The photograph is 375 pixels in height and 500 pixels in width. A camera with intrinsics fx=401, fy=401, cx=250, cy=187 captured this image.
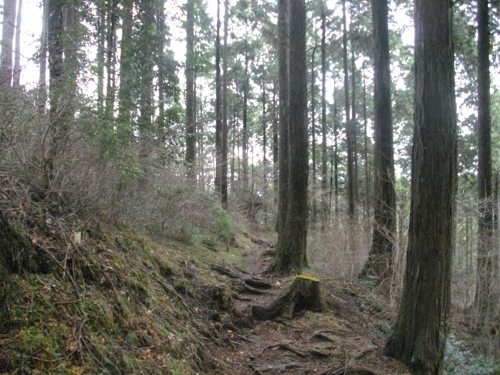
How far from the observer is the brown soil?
500cm

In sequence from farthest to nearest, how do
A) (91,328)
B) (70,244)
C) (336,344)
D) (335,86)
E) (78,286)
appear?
(335,86) < (336,344) < (70,244) < (78,286) < (91,328)

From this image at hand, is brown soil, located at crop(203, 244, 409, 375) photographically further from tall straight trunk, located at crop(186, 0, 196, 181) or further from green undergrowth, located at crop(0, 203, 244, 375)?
tall straight trunk, located at crop(186, 0, 196, 181)

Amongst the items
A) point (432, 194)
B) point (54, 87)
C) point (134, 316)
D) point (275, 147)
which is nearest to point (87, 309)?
point (134, 316)

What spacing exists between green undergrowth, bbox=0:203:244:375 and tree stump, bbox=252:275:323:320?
157 cm

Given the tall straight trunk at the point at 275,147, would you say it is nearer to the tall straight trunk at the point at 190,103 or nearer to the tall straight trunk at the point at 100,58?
the tall straight trunk at the point at 190,103

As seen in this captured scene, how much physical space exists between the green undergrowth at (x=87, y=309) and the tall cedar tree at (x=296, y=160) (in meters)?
4.24

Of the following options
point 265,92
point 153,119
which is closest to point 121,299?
point 153,119

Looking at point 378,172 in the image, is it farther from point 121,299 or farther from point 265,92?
point 265,92

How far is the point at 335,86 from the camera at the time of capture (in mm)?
28938

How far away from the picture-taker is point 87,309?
11.5 ft

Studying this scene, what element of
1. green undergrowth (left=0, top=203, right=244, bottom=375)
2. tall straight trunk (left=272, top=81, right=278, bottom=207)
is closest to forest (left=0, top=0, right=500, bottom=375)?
green undergrowth (left=0, top=203, right=244, bottom=375)

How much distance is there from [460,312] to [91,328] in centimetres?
730

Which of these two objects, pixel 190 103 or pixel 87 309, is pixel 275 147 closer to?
pixel 190 103

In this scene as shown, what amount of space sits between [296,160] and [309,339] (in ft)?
15.1
